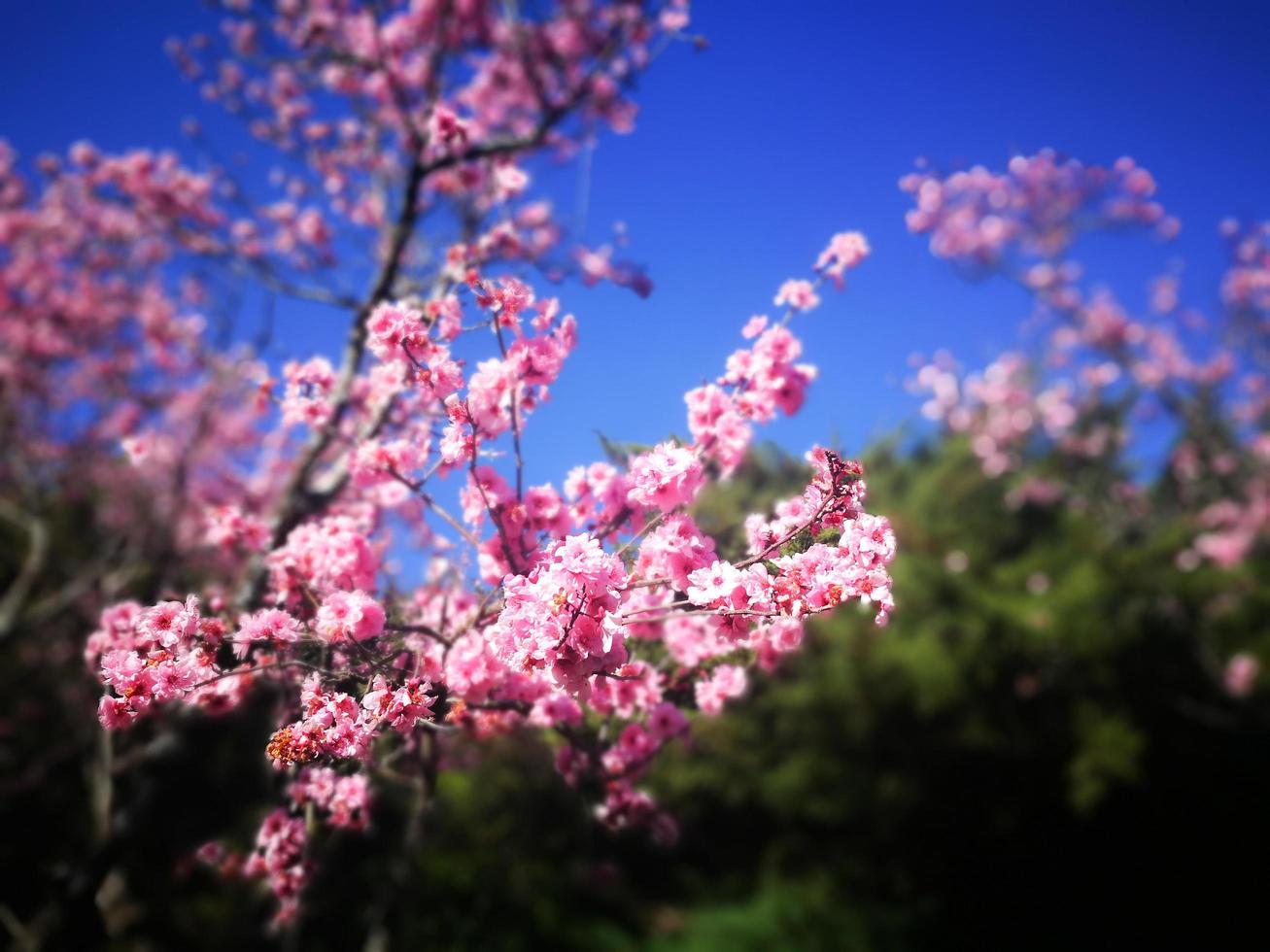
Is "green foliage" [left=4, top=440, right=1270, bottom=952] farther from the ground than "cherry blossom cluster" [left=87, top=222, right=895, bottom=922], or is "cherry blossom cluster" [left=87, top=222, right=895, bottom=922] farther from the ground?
"cherry blossom cluster" [left=87, top=222, right=895, bottom=922]

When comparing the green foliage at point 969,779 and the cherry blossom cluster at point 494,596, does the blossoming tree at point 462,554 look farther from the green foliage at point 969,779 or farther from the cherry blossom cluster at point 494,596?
the green foliage at point 969,779

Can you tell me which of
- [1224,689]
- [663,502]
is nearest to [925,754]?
[1224,689]

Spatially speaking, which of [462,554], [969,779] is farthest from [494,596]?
[969,779]

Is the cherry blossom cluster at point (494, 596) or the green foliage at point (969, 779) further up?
the cherry blossom cluster at point (494, 596)

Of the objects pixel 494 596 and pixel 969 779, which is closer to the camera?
pixel 494 596

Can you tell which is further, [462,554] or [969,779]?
[969,779]

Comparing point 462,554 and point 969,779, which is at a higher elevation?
point 462,554

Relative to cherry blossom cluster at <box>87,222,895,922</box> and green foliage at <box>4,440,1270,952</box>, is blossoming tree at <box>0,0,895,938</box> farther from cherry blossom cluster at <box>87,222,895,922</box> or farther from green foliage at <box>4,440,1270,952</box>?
green foliage at <box>4,440,1270,952</box>

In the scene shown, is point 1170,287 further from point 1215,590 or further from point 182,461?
point 182,461

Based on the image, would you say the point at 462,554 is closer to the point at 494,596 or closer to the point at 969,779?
the point at 494,596

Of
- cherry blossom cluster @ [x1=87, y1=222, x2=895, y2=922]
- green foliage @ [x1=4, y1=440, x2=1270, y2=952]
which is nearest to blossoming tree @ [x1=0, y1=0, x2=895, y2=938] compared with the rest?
cherry blossom cluster @ [x1=87, y1=222, x2=895, y2=922]

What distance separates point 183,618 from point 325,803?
38.9 inches

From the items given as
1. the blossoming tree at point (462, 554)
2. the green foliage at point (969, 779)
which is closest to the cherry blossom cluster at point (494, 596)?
the blossoming tree at point (462, 554)

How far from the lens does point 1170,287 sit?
437 inches
